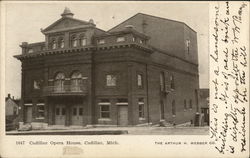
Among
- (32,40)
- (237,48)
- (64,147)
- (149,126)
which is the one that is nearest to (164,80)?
(149,126)

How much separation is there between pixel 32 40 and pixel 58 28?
1.15ft

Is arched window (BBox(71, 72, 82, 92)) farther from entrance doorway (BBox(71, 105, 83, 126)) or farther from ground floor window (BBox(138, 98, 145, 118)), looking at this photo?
ground floor window (BBox(138, 98, 145, 118))

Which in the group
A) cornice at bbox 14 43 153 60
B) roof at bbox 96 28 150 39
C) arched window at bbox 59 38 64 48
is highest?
roof at bbox 96 28 150 39

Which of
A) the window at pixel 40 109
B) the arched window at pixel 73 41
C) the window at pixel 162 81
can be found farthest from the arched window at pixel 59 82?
the window at pixel 162 81

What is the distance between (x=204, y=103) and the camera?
12.2 feet

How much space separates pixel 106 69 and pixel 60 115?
2.64 ft

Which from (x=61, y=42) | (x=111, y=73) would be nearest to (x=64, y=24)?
(x=61, y=42)

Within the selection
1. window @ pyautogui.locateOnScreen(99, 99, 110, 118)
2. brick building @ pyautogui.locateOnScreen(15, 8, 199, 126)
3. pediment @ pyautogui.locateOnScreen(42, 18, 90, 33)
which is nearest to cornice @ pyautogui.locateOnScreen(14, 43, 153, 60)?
brick building @ pyautogui.locateOnScreen(15, 8, 199, 126)

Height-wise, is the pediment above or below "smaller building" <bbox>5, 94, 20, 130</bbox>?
above

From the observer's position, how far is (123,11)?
3812 millimetres

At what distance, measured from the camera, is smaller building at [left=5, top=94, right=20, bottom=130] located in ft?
12.8

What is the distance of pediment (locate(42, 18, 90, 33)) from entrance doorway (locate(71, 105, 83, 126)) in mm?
969

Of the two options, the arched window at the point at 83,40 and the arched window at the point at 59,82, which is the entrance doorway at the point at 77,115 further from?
the arched window at the point at 83,40

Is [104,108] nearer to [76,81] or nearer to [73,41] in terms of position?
[76,81]
